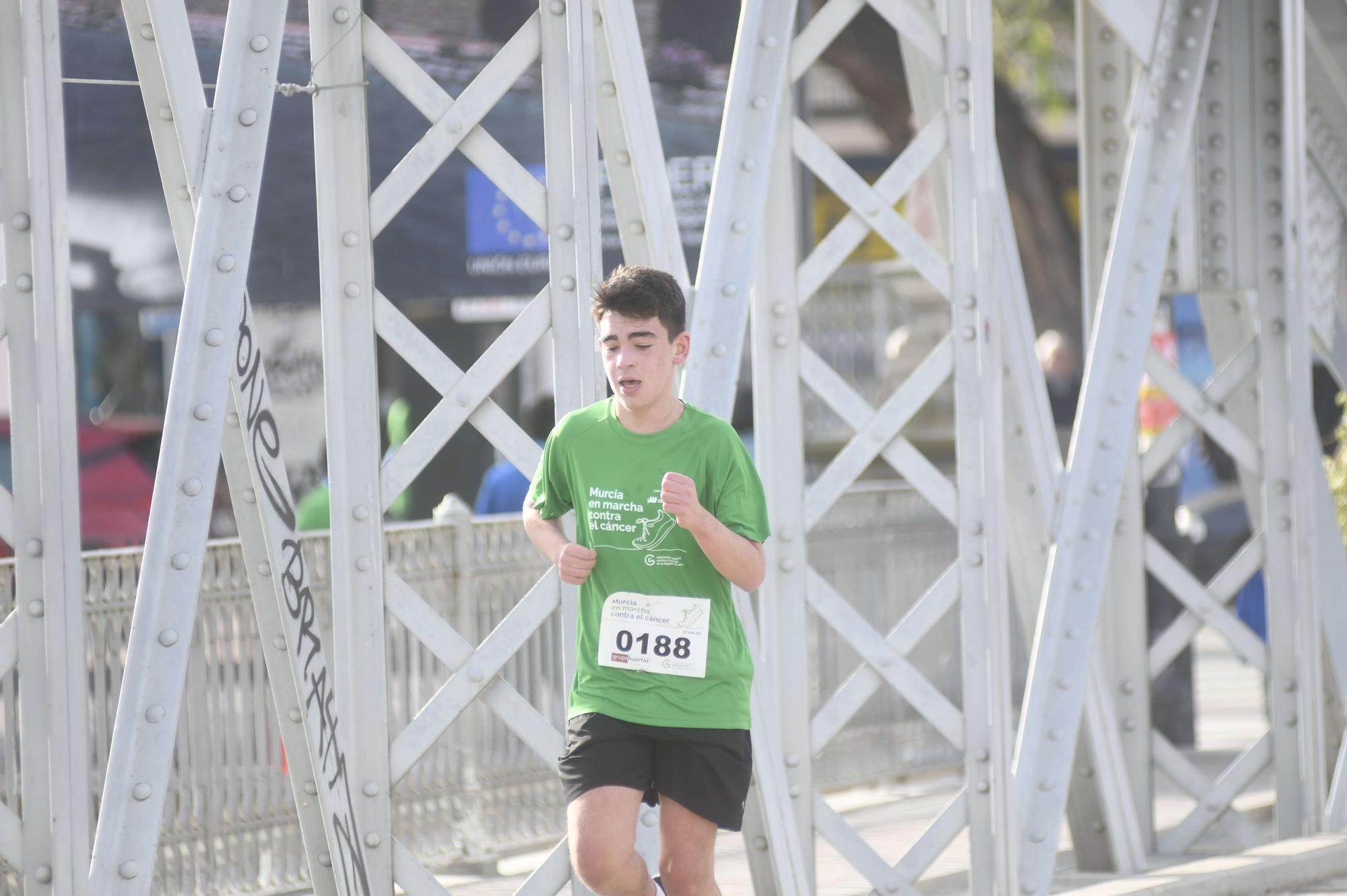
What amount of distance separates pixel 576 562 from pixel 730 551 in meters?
0.36

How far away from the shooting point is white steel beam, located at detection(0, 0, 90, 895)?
A: 4.58 meters

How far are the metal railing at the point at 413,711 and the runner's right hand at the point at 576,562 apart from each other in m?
1.01

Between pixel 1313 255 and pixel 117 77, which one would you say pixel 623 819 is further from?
pixel 1313 255

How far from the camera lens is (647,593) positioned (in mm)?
4422

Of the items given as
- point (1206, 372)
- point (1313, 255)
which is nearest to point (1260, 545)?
point (1313, 255)

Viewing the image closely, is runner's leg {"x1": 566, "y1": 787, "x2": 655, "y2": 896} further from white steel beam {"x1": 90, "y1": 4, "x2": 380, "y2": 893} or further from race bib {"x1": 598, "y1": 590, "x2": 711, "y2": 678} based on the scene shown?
white steel beam {"x1": 90, "y1": 4, "x2": 380, "y2": 893}

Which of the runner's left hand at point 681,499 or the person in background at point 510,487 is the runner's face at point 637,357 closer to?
the runner's left hand at point 681,499

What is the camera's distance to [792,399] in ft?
20.1

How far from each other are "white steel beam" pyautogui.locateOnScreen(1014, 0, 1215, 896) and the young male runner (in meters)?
2.27

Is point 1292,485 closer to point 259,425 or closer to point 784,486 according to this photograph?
point 784,486

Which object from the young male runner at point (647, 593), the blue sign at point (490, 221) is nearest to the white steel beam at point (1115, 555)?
the blue sign at point (490, 221)

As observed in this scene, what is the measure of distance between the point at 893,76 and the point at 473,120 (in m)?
13.7

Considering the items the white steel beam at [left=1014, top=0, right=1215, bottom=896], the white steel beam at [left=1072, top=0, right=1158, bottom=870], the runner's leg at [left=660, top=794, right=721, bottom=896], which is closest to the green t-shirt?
the runner's leg at [left=660, top=794, right=721, bottom=896]

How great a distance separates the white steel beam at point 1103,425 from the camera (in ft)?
21.3
